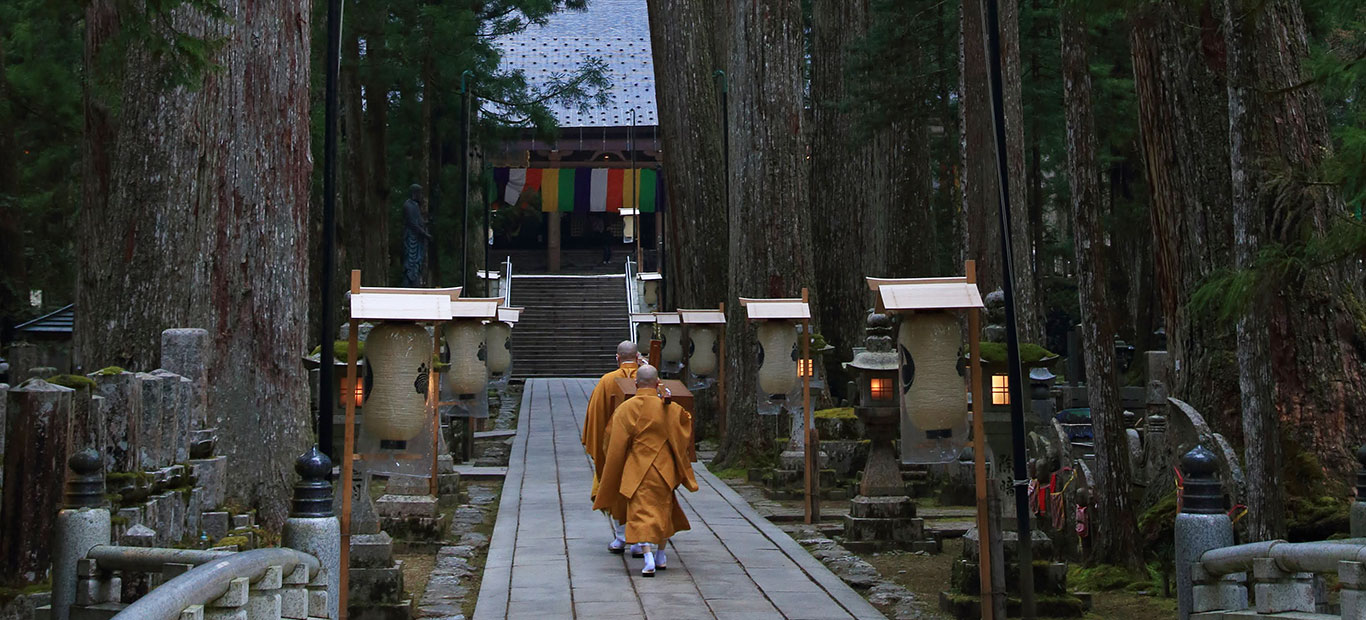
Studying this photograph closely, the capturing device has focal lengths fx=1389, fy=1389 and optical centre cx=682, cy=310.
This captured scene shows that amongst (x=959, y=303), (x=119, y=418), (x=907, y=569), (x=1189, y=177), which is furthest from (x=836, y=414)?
(x=119, y=418)

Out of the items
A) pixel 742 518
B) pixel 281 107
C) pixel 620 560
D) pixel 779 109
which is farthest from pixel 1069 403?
pixel 281 107

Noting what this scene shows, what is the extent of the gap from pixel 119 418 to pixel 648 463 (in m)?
3.78

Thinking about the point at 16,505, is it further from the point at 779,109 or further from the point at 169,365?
the point at 779,109

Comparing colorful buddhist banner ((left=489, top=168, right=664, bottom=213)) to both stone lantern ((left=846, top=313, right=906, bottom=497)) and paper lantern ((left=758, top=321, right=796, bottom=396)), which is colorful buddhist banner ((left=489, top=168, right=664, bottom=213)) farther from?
stone lantern ((left=846, top=313, right=906, bottom=497))

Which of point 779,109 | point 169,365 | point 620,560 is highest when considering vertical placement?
point 779,109

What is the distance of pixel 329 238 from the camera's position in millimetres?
7617

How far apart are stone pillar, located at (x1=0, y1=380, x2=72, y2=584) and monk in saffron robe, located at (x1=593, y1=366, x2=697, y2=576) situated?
4.25 m

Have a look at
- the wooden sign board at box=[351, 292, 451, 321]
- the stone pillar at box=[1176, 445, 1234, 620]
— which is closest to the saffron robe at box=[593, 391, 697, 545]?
the wooden sign board at box=[351, 292, 451, 321]

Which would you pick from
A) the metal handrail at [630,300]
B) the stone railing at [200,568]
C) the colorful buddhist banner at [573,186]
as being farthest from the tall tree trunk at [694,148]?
the colorful buddhist banner at [573,186]

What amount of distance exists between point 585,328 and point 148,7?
31329mm

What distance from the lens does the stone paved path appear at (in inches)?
319

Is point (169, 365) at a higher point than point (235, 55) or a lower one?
lower

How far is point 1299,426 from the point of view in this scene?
372 inches

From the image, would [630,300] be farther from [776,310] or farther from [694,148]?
[776,310]
